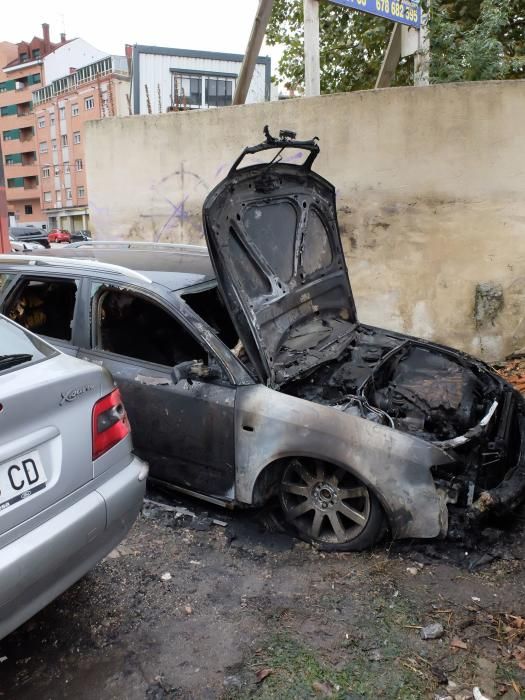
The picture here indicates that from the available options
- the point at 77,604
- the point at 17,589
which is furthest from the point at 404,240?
the point at 17,589

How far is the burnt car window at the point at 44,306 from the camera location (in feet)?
12.5

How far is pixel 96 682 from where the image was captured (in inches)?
86.6

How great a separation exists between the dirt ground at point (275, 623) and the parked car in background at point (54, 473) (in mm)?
497

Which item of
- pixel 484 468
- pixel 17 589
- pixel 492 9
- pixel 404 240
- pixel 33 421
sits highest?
pixel 492 9

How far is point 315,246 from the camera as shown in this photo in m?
3.99

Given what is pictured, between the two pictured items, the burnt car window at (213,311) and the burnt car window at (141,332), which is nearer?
the burnt car window at (213,311)

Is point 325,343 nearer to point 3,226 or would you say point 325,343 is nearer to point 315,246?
point 315,246

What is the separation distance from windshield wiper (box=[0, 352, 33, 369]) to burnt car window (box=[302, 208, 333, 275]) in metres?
2.11

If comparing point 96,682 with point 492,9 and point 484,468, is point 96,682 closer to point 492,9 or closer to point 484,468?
point 484,468

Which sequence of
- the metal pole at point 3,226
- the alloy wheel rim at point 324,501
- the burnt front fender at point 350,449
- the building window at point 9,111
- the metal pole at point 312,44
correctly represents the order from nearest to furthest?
1. the burnt front fender at point 350,449
2. the alloy wheel rim at point 324,501
3. the metal pole at point 312,44
4. the metal pole at point 3,226
5. the building window at point 9,111

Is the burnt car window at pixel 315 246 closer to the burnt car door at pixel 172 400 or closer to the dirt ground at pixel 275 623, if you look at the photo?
the burnt car door at pixel 172 400

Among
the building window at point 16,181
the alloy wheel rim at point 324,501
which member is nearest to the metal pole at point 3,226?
the alloy wheel rim at point 324,501

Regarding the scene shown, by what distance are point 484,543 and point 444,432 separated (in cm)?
62

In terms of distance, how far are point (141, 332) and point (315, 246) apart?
1396 millimetres
